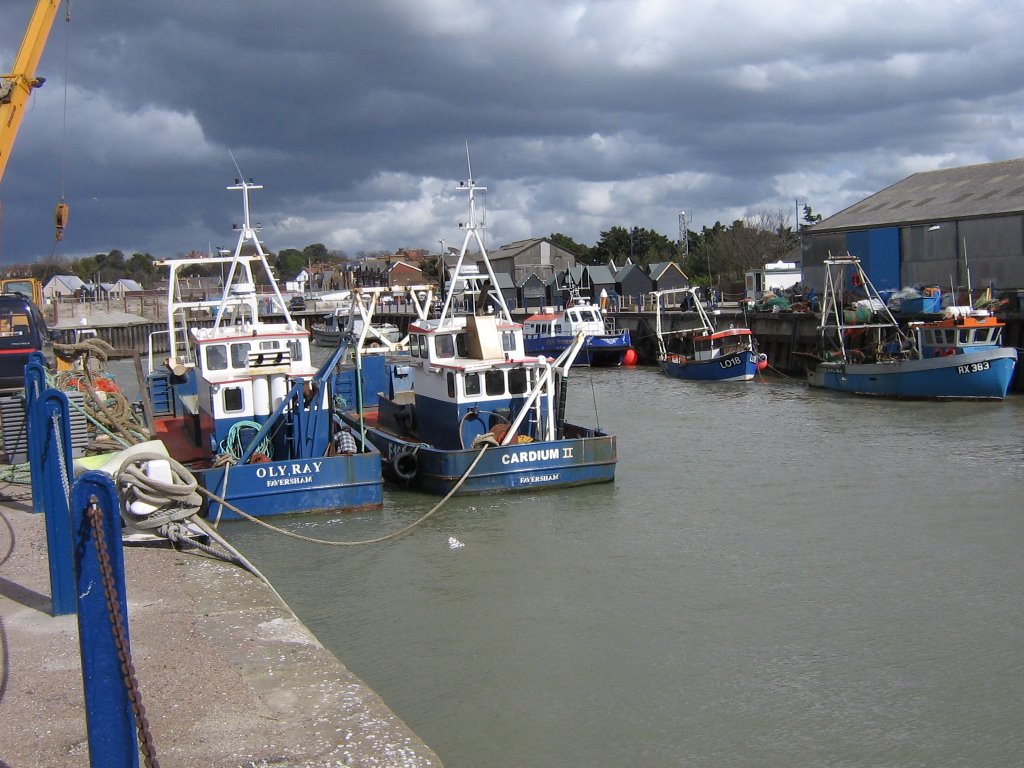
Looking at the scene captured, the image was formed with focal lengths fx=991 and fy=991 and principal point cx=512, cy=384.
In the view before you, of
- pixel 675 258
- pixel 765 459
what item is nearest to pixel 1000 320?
pixel 765 459

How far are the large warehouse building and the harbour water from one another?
23.1 meters

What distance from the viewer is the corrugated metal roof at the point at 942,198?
40.7 meters

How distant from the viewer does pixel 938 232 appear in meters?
41.8

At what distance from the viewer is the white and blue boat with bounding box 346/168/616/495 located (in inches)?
658

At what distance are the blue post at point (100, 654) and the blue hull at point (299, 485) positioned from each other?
1106 centimetres

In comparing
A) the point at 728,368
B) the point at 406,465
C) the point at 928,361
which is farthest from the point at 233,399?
the point at 728,368

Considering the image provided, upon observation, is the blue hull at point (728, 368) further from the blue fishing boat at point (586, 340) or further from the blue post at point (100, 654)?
the blue post at point (100, 654)

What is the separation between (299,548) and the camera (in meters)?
14.1

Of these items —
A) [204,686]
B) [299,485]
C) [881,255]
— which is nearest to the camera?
[204,686]

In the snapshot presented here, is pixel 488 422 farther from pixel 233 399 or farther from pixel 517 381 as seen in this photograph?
pixel 233 399

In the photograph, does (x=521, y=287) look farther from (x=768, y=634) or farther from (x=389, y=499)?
(x=768, y=634)

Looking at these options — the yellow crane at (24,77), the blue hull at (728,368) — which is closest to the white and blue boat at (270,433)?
the yellow crane at (24,77)

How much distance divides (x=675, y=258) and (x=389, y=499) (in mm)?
86294

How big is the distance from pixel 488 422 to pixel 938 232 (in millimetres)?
31353
